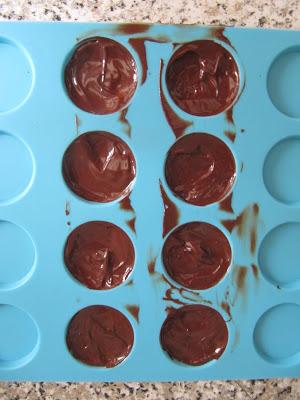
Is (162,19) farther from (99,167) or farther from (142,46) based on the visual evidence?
(99,167)

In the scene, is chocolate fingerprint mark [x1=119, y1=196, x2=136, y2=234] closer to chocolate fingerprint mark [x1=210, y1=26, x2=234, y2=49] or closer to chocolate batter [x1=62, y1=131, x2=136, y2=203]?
chocolate batter [x1=62, y1=131, x2=136, y2=203]

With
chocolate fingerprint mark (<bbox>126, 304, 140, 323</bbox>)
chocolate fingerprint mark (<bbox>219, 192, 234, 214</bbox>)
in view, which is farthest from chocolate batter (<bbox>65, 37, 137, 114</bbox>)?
chocolate fingerprint mark (<bbox>126, 304, 140, 323</bbox>)

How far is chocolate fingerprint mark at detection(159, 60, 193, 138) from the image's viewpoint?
2.20 ft

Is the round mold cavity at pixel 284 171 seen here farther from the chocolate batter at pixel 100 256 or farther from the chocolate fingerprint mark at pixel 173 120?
the chocolate batter at pixel 100 256

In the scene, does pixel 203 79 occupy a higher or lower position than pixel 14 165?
higher

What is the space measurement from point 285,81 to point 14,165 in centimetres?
49

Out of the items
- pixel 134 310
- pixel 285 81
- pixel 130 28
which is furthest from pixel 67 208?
pixel 285 81

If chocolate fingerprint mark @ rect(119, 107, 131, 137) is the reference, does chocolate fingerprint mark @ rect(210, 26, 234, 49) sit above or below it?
above

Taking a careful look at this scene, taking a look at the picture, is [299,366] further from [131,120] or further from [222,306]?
[131,120]

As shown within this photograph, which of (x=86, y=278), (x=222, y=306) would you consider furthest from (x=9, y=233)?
(x=222, y=306)

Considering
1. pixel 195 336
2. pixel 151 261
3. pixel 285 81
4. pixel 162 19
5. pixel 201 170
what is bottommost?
pixel 195 336

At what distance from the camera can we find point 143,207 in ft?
2.25

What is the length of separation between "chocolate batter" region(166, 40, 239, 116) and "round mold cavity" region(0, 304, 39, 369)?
1.52 feet

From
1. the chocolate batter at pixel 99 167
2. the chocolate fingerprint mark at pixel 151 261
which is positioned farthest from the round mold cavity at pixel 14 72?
the chocolate fingerprint mark at pixel 151 261
